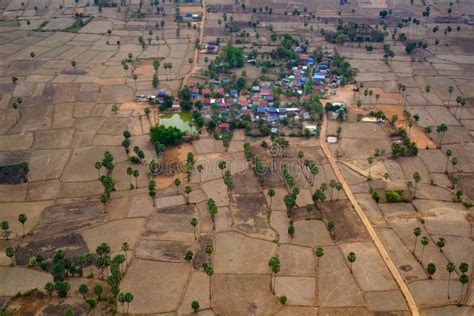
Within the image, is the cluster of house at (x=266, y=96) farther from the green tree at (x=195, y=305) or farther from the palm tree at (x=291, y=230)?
the green tree at (x=195, y=305)

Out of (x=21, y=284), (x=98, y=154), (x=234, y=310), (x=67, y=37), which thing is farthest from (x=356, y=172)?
(x=67, y=37)

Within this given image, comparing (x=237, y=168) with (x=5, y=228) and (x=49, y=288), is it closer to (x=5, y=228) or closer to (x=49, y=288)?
(x=5, y=228)

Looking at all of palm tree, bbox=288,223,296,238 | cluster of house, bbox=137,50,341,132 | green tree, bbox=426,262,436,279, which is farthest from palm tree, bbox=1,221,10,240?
A: green tree, bbox=426,262,436,279

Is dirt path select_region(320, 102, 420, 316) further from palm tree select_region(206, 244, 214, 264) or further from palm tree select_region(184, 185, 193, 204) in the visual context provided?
palm tree select_region(184, 185, 193, 204)

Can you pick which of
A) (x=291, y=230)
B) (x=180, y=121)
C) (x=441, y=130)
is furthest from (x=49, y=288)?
(x=441, y=130)

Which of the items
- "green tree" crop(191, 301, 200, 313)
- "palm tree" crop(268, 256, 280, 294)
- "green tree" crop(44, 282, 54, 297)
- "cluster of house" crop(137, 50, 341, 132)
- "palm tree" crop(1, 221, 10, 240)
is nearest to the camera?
"green tree" crop(191, 301, 200, 313)
